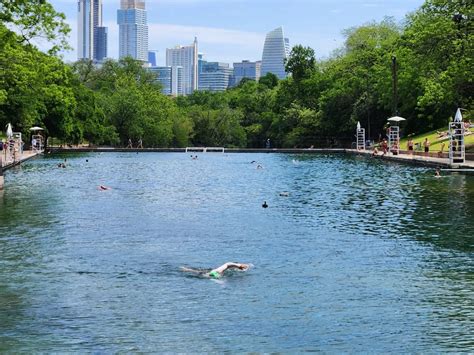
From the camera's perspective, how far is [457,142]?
4619 centimetres

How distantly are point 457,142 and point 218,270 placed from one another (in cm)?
3430

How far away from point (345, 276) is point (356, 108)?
255 ft

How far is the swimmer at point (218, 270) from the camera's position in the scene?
14.7 meters

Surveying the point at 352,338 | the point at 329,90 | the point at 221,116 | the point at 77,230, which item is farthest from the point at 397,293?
the point at 221,116

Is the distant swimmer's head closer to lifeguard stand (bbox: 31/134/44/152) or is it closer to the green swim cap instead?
the green swim cap

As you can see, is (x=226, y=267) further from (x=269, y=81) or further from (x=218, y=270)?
(x=269, y=81)

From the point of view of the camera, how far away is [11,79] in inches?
1721

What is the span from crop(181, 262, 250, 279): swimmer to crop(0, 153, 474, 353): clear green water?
19cm

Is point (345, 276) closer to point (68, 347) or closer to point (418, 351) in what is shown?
point (418, 351)

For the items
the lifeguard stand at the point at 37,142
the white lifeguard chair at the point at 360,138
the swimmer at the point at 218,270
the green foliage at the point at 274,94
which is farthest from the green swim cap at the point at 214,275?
the white lifeguard chair at the point at 360,138

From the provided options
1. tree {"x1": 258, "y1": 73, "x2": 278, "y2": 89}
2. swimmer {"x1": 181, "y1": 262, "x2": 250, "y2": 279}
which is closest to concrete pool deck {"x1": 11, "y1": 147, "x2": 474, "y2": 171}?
swimmer {"x1": 181, "y1": 262, "x2": 250, "y2": 279}

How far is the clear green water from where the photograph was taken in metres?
11.0

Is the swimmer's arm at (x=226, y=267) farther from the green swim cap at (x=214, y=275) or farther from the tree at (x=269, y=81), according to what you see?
the tree at (x=269, y=81)

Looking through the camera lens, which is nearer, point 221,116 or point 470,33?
point 470,33
